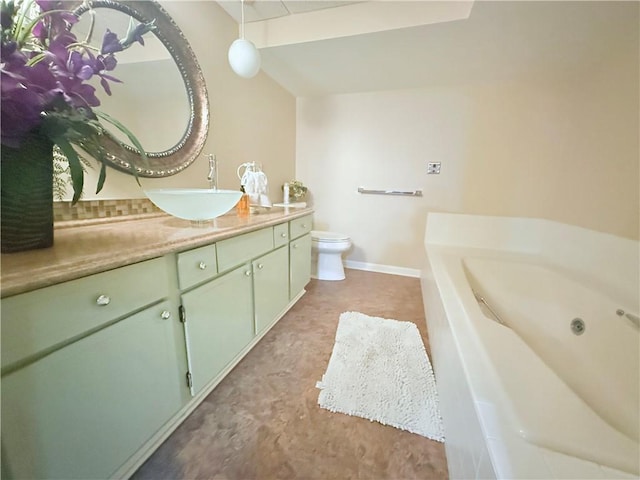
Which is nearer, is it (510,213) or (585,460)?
(585,460)

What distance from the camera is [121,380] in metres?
0.71

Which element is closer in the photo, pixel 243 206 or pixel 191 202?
pixel 191 202

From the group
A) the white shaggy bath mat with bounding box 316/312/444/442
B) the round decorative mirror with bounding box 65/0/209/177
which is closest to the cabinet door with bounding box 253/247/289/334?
the white shaggy bath mat with bounding box 316/312/444/442

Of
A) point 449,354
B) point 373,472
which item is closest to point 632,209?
point 449,354

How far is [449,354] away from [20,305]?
1.22 meters

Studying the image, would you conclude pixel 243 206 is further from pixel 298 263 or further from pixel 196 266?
pixel 196 266

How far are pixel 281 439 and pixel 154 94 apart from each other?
67.6 inches

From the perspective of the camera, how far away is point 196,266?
Result: 0.94 meters

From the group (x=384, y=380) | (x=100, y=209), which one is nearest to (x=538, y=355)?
(x=384, y=380)

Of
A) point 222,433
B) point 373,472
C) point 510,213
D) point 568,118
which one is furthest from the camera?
point 510,213

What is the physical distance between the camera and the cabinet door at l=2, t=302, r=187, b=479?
0.53 metres

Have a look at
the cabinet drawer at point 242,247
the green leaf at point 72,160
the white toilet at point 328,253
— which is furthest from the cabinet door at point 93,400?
the white toilet at point 328,253

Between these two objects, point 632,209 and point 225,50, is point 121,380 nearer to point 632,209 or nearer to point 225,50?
point 225,50

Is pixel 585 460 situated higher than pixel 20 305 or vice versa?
pixel 20 305
